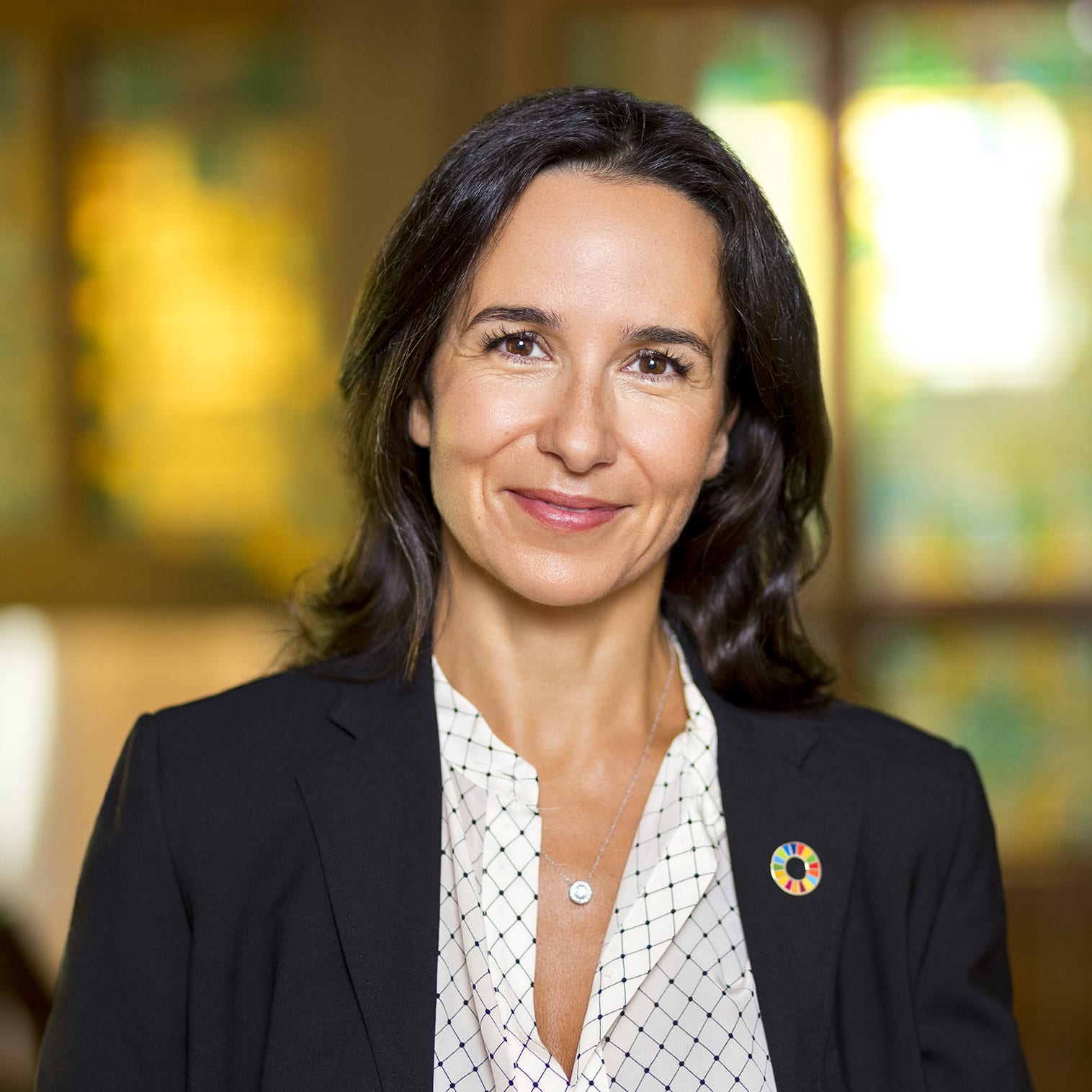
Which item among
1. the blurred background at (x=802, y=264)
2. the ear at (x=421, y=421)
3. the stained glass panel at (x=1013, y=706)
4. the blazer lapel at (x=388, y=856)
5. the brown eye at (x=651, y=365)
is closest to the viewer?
the blazer lapel at (x=388, y=856)

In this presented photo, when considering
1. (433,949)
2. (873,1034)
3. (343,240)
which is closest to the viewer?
(433,949)

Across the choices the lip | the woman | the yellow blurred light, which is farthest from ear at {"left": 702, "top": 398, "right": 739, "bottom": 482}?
the yellow blurred light

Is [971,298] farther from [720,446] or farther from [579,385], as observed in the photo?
[579,385]

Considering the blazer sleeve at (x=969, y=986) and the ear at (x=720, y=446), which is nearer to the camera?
the blazer sleeve at (x=969, y=986)

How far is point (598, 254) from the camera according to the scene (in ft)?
4.37

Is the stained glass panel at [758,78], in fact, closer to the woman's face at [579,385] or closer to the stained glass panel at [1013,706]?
the stained glass panel at [1013,706]

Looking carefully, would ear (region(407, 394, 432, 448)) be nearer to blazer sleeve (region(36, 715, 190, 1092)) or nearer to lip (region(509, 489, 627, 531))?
lip (region(509, 489, 627, 531))

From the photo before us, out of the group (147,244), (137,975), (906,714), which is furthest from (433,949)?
(147,244)

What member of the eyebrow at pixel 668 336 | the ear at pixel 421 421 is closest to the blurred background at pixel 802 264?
the ear at pixel 421 421

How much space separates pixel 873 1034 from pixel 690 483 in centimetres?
61

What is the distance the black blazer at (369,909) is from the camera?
1.32 meters

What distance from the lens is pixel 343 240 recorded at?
462 cm

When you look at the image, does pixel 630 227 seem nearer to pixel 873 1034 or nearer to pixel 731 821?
pixel 731 821

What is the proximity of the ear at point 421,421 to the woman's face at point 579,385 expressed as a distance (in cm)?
6
